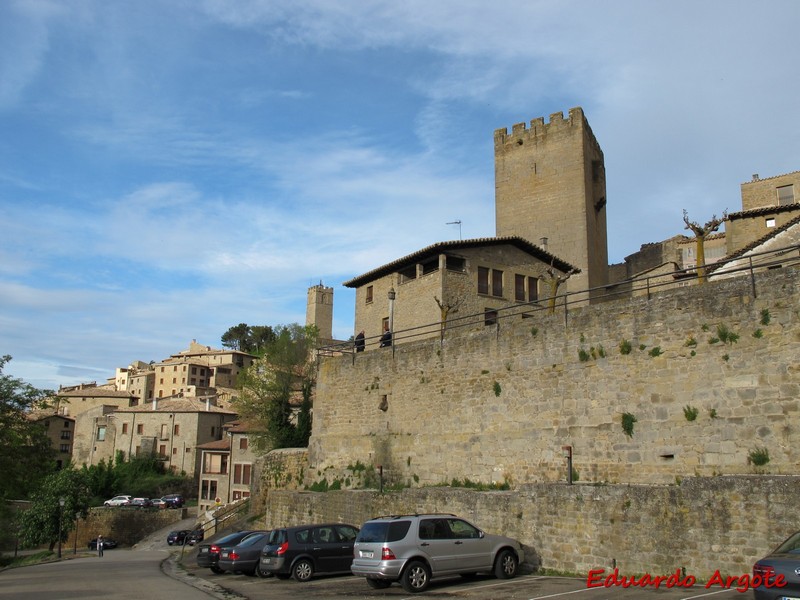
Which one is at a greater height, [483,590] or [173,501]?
[483,590]

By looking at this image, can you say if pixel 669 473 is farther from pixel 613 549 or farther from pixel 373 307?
pixel 373 307

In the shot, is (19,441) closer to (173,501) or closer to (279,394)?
(279,394)

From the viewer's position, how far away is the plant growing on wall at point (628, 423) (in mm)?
17219

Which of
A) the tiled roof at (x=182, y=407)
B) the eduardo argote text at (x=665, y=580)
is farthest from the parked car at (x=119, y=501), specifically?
the eduardo argote text at (x=665, y=580)

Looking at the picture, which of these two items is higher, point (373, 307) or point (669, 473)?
point (373, 307)

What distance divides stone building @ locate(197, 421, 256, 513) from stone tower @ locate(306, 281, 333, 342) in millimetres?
53574

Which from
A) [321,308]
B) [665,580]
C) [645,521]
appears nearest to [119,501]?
[645,521]

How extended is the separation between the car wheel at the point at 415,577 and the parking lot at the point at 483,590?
0.17 meters

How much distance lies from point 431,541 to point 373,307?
74.7 ft

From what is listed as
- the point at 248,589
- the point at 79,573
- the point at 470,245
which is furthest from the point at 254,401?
the point at 248,589

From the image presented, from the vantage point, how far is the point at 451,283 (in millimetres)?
32250

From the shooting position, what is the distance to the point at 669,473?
53.2ft

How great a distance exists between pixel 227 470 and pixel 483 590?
4381 centimetres

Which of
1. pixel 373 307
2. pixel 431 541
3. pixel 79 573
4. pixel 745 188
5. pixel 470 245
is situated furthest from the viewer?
pixel 745 188
